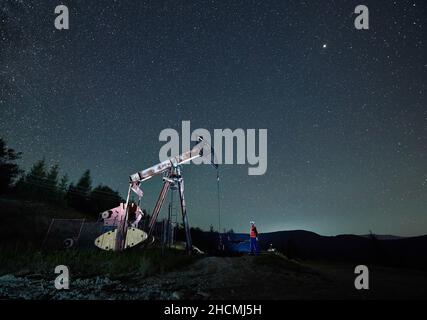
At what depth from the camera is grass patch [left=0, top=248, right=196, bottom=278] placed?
27.9 ft

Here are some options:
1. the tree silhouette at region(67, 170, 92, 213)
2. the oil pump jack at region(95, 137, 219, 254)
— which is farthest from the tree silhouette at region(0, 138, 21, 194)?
the oil pump jack at region(95, 137, 219, 254)

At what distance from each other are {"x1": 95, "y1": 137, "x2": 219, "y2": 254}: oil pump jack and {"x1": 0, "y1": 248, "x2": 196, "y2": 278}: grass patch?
154 inches

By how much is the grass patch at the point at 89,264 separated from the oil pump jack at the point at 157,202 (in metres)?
3.91

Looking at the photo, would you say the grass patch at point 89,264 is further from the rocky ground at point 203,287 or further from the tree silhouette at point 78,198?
the tree silhouette at point 78,198

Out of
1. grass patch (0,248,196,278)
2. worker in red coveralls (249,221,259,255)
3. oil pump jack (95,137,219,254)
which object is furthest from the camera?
oil pump jack (95,137,219,254)

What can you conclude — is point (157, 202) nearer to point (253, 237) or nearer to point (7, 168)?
point (253, 237)

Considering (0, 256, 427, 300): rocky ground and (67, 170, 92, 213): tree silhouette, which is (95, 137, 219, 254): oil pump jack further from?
(67, 170, 92, 213): tree silhouette

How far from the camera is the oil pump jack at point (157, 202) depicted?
1417cm

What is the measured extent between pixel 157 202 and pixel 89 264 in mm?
6050

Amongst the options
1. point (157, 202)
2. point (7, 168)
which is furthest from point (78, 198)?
point (157, 202)

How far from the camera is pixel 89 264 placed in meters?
9.35

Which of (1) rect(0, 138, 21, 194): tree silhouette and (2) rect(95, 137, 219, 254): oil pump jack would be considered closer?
(2) rect(95, 137, 219, 254): oil pump jack
